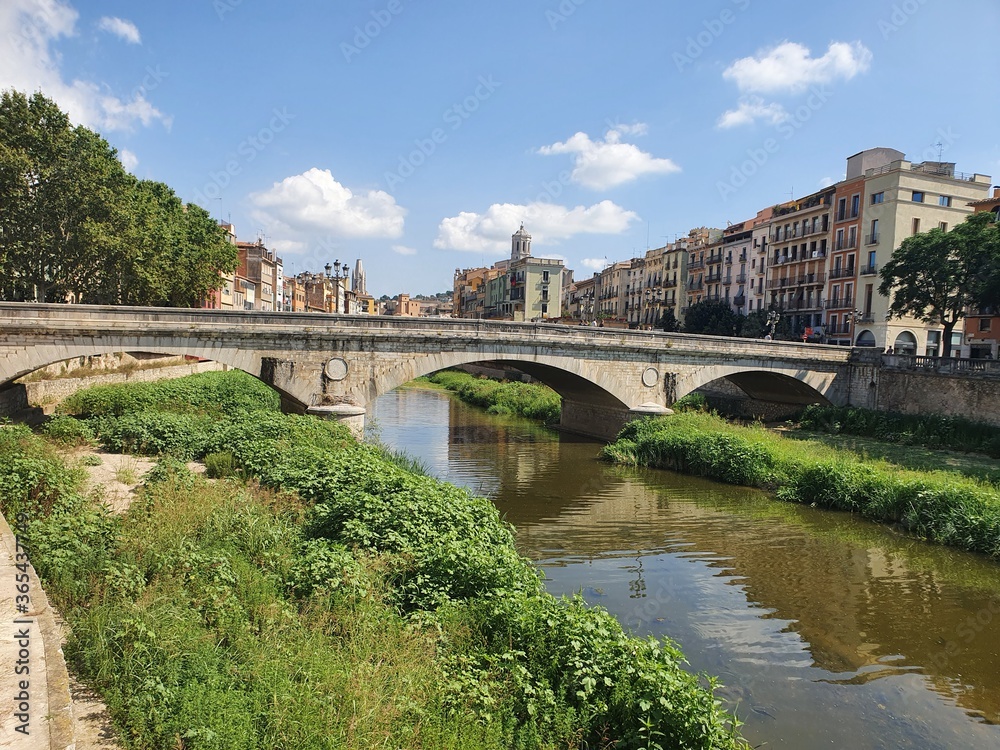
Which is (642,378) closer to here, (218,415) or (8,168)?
(218,415)

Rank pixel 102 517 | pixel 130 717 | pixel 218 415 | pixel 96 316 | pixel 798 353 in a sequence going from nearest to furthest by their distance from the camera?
pixel 130 717 < pixel 102 517 < pixel 96 316 < pixel 218 415 < pixel 798 353

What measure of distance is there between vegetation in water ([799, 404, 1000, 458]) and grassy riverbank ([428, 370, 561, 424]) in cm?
1405

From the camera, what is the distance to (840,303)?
164ft

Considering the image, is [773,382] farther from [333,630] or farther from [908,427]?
[333,630]

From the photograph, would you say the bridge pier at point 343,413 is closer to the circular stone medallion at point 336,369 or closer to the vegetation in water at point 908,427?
the circular stone medallion at point 336,369

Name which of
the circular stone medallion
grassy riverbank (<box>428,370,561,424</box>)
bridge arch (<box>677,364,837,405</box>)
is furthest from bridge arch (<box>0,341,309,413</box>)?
grassy riverbank (<box>428,370,561,424</box>)

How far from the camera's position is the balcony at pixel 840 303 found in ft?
160

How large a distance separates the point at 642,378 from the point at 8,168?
26.4 metres

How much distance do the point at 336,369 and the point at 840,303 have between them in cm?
4130

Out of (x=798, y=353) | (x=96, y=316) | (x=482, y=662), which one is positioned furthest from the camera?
(x=798, y=353)

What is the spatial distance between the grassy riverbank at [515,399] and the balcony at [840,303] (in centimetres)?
2350

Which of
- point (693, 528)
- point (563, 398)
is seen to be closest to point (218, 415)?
point (693, 528)

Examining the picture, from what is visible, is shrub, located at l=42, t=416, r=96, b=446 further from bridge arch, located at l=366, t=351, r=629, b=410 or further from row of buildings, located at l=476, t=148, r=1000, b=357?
row of buildings, located at l=476, t=148, r=1000, b=357

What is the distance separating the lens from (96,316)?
2075 centimetres
